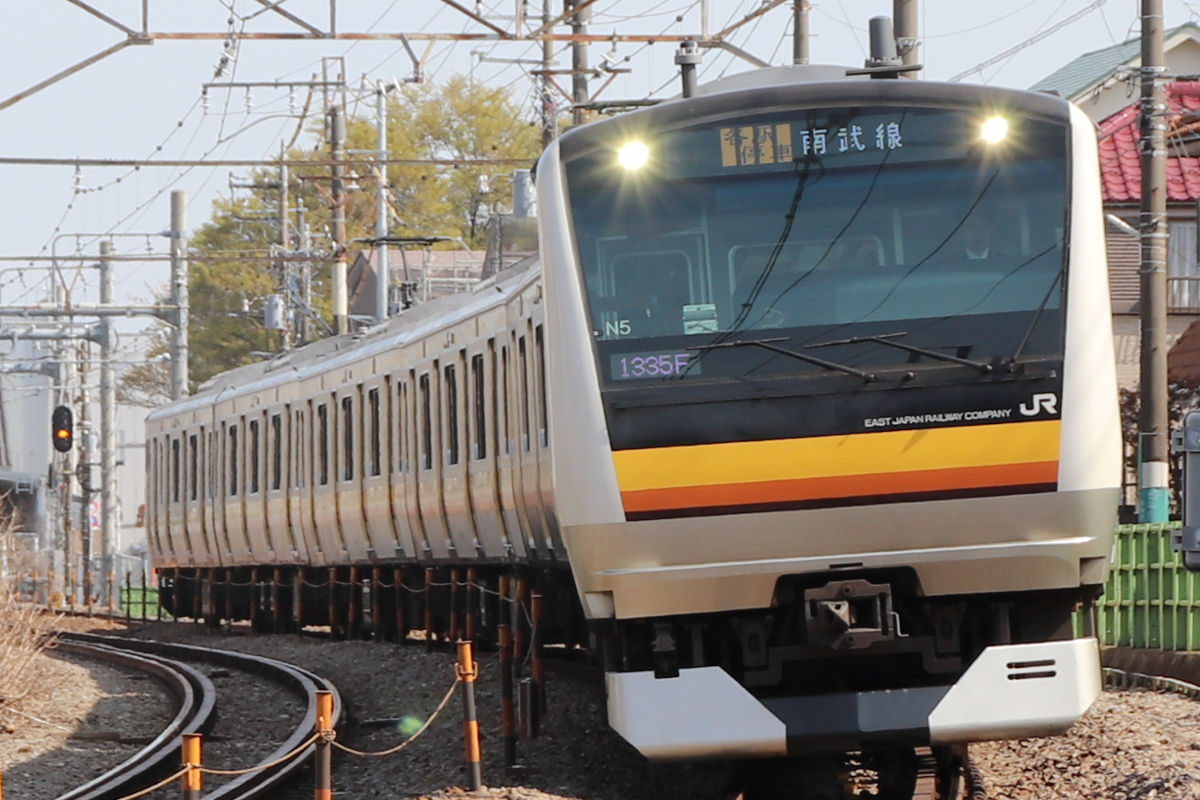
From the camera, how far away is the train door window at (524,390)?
12.1 m

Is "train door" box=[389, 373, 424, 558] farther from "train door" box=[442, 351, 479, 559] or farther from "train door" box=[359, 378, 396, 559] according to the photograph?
"train door" box=[442, 351, 479, 559]

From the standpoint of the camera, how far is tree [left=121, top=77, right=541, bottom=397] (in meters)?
57.0

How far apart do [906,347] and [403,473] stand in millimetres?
9344


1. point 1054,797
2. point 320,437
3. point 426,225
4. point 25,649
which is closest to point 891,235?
point 1054,797

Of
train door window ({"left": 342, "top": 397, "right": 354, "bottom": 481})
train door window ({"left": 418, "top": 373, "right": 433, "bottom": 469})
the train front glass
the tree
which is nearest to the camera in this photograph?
the train front glass

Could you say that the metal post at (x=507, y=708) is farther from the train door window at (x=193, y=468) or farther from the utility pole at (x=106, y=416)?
the utility pole at (x=106, y=416)

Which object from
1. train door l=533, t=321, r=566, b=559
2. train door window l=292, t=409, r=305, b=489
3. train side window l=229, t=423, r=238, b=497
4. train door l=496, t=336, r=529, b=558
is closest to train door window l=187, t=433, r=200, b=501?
train side window l=229, t=423, r=238, b=497

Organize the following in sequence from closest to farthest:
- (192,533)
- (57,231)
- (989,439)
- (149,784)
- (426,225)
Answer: (989,439) → (149,784) → (192,533) → (57,231) → (426,225)

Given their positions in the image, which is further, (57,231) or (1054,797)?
(57,231)

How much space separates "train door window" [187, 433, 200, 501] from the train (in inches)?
724

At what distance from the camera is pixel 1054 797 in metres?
9.48

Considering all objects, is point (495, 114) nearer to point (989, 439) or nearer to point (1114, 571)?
point (1114, 571)

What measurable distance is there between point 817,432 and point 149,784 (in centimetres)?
500

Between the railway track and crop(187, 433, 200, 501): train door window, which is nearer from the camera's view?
the railway track
